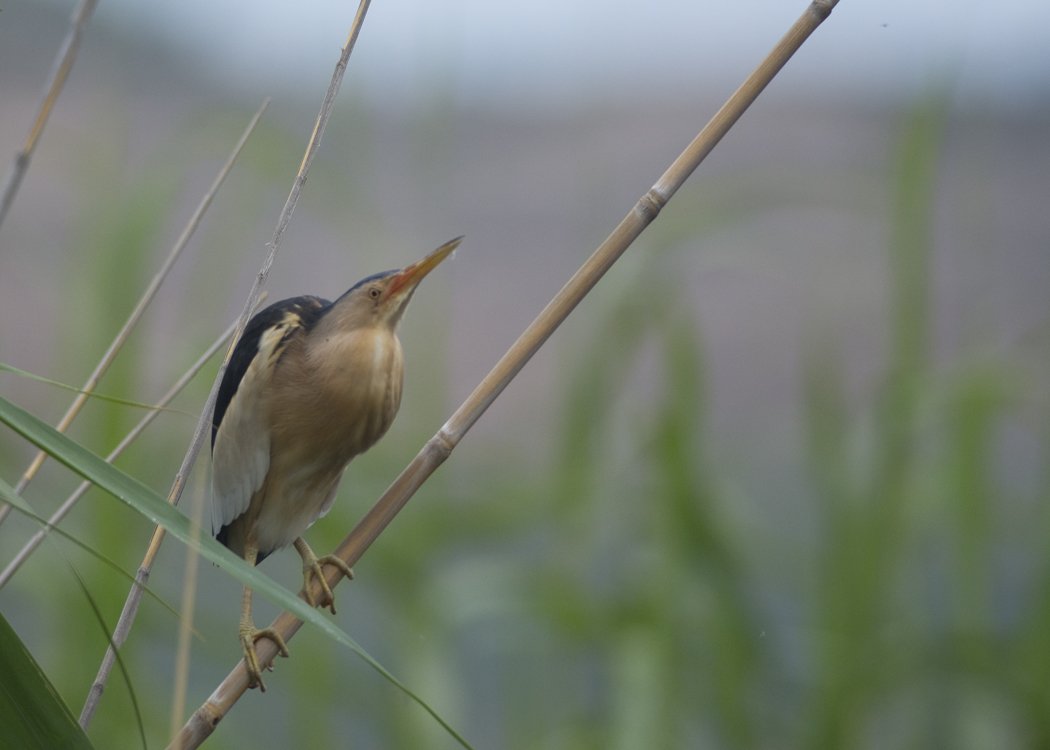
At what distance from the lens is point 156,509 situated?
24 centimetres

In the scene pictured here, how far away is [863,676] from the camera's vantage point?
0.87m

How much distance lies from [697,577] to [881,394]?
10.7 inches

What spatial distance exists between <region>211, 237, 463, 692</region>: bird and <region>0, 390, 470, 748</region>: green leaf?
12 centimetres

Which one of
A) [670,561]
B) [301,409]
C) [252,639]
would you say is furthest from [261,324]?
[670,561]

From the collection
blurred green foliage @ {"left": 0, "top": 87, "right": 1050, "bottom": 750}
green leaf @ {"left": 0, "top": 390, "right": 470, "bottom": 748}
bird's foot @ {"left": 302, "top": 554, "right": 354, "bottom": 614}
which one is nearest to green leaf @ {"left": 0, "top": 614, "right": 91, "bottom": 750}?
green leaf @ {"left": 0, "top": 390, "right": 470, "bottom": 748}

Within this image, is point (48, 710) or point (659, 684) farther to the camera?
point (659, 684)

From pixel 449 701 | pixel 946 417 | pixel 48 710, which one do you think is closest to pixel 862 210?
pixel 946 417

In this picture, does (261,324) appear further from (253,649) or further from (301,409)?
(253,649)

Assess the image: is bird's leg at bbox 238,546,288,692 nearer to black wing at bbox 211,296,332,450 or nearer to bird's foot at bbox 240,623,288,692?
bird's foot at bbox 240,623,288,692

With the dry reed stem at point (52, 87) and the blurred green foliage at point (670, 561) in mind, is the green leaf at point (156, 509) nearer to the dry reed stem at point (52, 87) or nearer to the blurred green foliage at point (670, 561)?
the dry reed stem at point (52, 87)

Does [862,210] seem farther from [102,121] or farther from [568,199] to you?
[102,121]

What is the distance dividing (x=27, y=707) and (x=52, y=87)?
0.64 feet

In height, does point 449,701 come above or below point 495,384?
below

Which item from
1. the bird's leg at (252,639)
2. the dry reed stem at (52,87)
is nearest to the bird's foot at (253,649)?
the bird's leg at (252,639)
